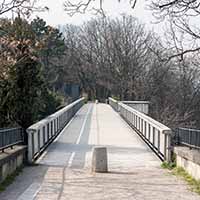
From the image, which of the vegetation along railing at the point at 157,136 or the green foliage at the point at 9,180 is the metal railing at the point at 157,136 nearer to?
the vegetation along railing at the point at 157,136

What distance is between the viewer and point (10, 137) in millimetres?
13570

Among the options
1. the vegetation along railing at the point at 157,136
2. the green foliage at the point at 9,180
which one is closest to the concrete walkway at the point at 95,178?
the green foliage at the point at 9,180

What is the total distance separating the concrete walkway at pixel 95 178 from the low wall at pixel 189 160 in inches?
15.5

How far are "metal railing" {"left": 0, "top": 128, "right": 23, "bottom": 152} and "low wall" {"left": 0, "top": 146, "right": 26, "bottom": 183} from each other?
0.15 meters

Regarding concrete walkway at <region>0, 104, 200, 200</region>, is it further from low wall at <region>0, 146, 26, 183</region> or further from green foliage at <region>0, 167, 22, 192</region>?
low wall at <region>0, 146, 26, 183</region>

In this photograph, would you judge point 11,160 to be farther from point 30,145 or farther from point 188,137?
point 188,137

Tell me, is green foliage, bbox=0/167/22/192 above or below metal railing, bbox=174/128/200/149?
below

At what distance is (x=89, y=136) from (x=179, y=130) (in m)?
9.39

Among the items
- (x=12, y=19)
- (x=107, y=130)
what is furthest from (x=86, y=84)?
(x=12, y=19)

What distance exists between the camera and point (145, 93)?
59.0m

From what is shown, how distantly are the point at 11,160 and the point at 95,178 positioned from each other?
2.03 meters

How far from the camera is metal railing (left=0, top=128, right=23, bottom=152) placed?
12.5m

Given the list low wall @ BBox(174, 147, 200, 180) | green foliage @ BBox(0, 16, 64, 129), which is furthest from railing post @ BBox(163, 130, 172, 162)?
green foliage @ BBox(0, 16, 64, 129)

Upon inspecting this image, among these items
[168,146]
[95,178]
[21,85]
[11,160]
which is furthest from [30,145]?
[168,146]
